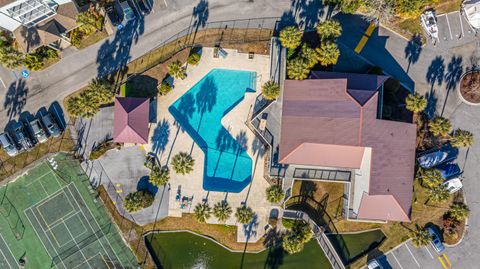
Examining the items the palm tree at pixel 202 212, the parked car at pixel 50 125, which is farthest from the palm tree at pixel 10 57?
the palm tree at pixel 202 212

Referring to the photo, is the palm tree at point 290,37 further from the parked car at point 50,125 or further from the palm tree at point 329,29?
the parked car at point 50,125

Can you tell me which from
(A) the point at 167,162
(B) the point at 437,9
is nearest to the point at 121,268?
(A) the point at 167,162

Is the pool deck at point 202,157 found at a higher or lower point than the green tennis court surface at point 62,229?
higher

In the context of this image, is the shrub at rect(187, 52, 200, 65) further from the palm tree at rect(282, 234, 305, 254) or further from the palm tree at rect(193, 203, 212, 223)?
the palm tree at rect(282, 234, 305, 254)

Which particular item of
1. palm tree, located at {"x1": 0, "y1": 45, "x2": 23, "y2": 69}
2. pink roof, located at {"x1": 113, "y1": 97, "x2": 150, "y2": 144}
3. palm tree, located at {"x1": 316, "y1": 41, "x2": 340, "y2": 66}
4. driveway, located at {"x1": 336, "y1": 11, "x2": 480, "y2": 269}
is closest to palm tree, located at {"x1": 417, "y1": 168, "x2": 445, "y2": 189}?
driveway, located at {"x1": 336, "y1": 11, "x2": 480, "y2": 269}

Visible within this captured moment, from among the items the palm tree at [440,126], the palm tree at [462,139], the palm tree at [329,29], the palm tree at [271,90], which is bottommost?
the palm tree at [462,139]

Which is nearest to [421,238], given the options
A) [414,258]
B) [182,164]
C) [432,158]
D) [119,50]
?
[414,258]
